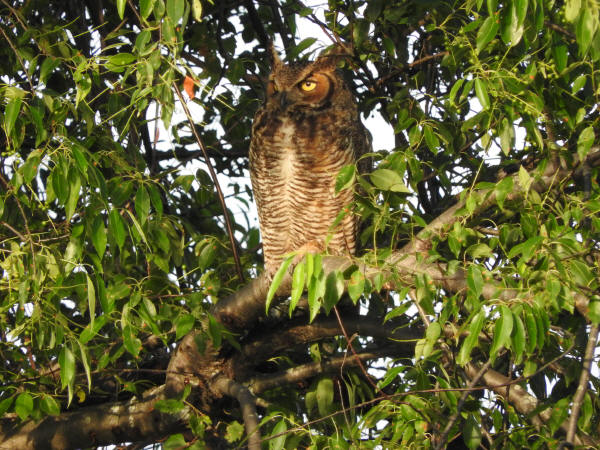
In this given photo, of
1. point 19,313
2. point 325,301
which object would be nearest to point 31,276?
Result: point 19,313

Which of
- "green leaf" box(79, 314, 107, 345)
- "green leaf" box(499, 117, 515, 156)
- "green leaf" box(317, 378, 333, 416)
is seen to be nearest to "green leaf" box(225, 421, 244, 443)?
"green leaf" box(317, 378, 333, 416)

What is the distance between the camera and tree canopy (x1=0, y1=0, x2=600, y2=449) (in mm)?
1850

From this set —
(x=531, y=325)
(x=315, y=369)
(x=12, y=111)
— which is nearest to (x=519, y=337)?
(x=531, y=325)

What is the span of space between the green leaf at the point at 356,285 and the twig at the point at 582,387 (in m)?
0.56

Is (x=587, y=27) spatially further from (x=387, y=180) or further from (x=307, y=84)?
(x=307, y=84)

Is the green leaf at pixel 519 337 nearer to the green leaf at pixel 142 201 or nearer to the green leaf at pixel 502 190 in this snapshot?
the green leaf at pixel 502 190

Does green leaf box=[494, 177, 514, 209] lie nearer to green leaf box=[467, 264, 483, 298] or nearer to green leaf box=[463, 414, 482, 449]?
green leaf box=[467, 264, 483, 298]

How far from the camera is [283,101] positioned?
10.4 feet

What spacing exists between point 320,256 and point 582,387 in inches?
27.7

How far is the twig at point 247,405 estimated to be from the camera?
6.38 ft

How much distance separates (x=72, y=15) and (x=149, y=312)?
1897mm

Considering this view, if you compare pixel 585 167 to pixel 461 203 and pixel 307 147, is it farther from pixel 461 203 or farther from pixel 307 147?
pixel 307 147

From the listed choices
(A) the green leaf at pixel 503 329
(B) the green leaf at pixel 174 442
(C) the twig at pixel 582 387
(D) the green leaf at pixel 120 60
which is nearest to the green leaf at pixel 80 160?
(D) the green leaf at pixel 120 60

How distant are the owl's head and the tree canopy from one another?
79 millimetres
